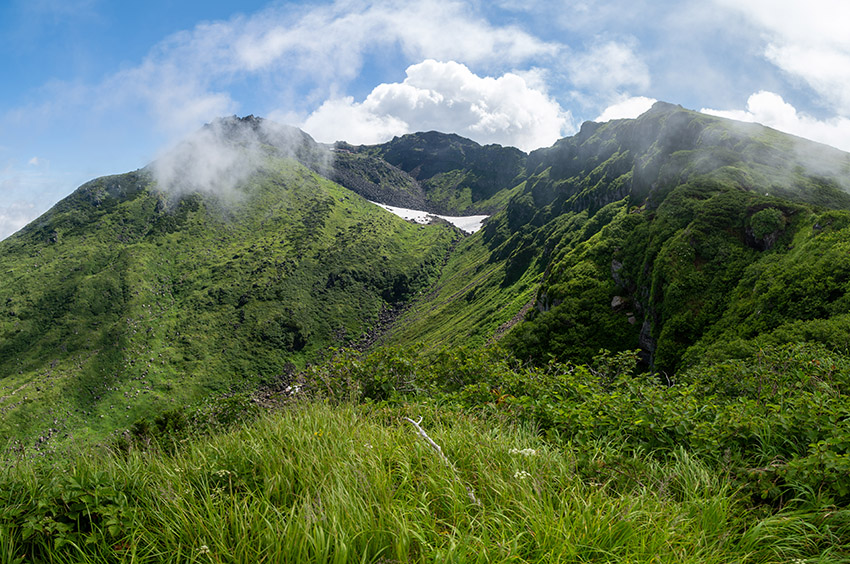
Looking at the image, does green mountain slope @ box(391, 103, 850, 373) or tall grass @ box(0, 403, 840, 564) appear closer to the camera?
tall grass @ box(0, 403, 840, 564)

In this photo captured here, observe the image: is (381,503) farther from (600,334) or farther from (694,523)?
(600,334)

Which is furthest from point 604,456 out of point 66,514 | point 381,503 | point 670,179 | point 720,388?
point 670,179

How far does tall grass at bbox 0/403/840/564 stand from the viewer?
382 centimetres

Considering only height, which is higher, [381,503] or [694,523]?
[381,503]

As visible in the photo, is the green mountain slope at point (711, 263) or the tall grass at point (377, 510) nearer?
the tall grass at point (377, 510)

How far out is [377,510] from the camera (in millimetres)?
4383

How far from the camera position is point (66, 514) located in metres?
4.40

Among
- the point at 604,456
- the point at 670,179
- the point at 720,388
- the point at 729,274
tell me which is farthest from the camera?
the point at 670,179

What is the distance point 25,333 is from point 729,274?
277897mm

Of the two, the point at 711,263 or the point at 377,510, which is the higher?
the point at 377,510

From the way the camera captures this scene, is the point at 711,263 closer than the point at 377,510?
No

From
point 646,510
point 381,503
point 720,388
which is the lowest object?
point 720,388

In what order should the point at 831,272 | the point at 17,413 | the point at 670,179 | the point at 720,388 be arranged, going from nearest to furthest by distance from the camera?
the point at 720,388 < the point at 831,272 < the point at 670,179 < the point at 17,413

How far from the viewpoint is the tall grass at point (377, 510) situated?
382 cm
